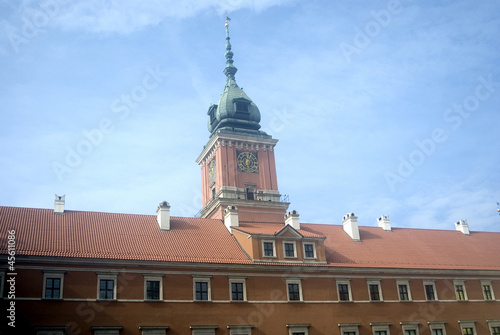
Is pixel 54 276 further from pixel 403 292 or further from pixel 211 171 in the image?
pixel 403 292

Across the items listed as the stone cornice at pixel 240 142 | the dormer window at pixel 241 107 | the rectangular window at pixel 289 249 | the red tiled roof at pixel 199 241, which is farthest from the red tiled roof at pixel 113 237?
the dormer window at pixel 241 107

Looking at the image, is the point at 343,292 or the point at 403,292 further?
the point at 403,292

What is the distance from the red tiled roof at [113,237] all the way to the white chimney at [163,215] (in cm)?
44

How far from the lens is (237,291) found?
37.3 metres

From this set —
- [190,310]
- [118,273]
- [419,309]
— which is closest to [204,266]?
[190,310]

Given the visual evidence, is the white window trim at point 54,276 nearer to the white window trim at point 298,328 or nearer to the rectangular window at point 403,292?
the white window trim at point 298,328

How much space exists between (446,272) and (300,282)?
12505mm

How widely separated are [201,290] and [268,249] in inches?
237

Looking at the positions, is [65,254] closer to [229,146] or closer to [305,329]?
[305,329]

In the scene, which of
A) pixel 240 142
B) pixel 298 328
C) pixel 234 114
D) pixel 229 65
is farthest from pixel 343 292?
pixel 229 65

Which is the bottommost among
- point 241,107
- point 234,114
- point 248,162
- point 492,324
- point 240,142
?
point 492,324

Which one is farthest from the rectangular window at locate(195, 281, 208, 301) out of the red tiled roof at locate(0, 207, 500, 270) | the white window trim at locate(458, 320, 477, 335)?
the white window trim at locate(458, 320, 477, 335)

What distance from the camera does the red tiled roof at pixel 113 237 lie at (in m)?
35.1

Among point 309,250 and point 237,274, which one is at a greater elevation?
point 309,250
